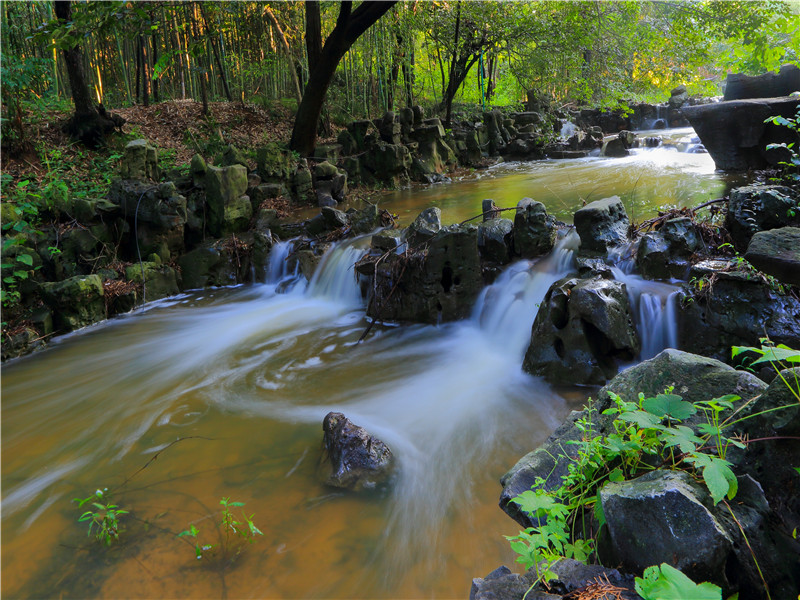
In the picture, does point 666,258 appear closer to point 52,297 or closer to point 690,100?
point 52,297

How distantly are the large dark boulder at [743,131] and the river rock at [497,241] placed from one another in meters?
5.45

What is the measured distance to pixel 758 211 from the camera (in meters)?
4.66

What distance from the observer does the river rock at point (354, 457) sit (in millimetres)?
3477

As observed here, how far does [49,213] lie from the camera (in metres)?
7.34

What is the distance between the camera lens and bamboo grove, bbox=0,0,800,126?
8.71m

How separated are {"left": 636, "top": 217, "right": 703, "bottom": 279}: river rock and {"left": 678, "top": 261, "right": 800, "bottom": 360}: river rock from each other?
1.05 ft

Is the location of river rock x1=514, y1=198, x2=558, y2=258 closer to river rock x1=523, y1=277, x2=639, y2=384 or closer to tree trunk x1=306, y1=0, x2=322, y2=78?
river rock x1=523, y1=277, x2=639, y2=384

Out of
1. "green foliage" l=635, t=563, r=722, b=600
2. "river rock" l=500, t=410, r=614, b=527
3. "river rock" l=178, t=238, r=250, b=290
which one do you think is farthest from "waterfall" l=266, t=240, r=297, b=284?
"green foliage" l=635, t=563, r=722, b=600

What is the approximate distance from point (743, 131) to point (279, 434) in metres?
9.85

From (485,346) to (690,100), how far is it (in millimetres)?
26580

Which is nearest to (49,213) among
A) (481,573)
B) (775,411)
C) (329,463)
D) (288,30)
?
(329,463)

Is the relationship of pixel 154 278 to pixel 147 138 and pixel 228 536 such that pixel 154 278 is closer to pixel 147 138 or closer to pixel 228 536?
pixel 147 138

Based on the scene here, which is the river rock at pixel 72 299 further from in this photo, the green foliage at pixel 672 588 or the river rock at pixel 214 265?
the green foliage at pixel 672 588

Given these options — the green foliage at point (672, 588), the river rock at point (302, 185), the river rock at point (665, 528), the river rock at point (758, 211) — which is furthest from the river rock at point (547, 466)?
the river rock at point (302, 185)
